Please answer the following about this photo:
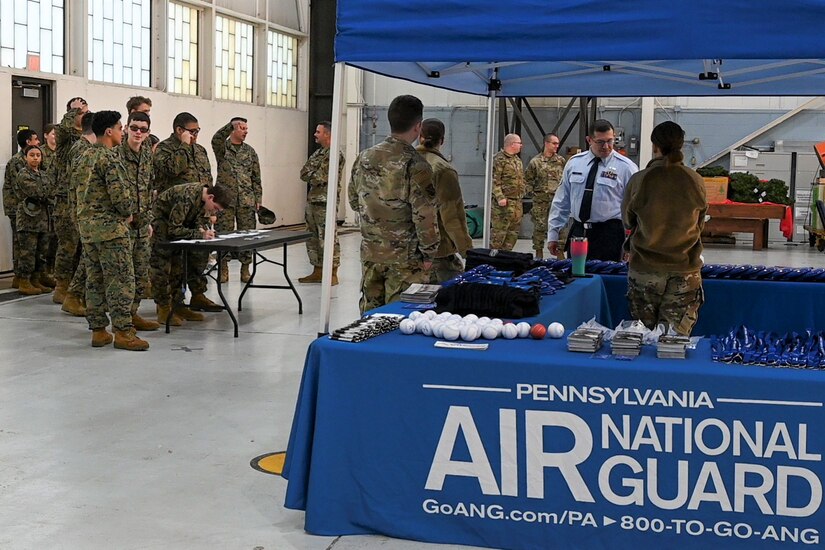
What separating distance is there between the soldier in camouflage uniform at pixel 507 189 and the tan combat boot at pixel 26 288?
17.3ft

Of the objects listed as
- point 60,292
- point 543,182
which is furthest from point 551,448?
point 543,182

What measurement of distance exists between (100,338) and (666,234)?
4112 millimetres

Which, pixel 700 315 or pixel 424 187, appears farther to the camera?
pixel 700 315

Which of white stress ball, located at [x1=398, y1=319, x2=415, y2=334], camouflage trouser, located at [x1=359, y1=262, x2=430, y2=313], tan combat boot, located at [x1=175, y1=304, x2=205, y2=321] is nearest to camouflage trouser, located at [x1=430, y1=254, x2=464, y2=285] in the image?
camouflage trouser, located at [x1=359, y1=262, x2=430, y2=313]

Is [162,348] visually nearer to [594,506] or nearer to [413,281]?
[413,281]

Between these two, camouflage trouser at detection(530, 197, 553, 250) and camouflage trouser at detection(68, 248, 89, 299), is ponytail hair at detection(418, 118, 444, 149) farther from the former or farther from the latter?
camouflage trouser at detection(530, 197, 553, 250)

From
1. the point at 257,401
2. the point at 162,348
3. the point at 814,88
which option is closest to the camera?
the point at 257,401

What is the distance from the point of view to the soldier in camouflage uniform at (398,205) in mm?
4938

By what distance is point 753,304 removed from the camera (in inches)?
231

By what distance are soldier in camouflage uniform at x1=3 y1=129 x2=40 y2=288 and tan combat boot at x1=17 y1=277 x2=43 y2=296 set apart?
86 mm

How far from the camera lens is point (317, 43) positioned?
18.5m

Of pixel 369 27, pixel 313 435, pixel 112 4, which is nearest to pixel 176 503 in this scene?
pixel 313 435

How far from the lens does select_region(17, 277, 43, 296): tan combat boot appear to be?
969 cm

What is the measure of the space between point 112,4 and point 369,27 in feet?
31.4
